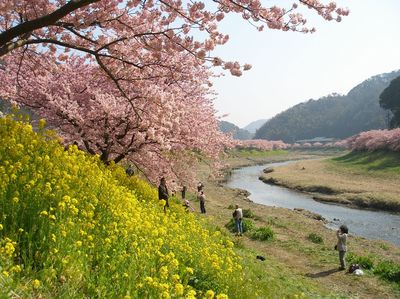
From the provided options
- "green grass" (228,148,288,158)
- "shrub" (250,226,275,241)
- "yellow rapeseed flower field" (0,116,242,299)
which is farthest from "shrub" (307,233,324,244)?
"green grass" (228,148,288,158)

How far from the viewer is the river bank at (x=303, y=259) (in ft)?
42.7

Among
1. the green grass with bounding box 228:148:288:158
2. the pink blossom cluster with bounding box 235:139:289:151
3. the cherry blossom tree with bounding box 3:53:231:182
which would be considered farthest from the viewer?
the pink blossom cluster with bounding box 235:139:289:151

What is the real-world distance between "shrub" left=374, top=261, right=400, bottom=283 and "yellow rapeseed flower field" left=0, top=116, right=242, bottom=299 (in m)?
10.4

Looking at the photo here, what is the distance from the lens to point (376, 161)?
63656 mm

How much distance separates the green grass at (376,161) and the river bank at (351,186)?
98 cm

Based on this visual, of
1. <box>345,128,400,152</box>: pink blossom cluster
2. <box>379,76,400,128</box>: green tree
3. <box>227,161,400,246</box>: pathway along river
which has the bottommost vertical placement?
<box>227,161,400,246</box>: pathway along river

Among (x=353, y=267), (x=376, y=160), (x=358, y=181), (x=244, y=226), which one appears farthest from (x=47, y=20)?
(x=376, y=160)

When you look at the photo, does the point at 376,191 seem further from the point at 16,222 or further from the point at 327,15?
the point at 16,222

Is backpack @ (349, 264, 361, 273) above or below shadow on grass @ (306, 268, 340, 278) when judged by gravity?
above

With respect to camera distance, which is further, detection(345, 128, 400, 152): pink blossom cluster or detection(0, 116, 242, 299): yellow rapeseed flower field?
detection(345, 128, 400, 152): pink blossom cluster

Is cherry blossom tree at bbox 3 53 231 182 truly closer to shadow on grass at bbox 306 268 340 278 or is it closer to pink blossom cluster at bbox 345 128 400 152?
shadow on grass at bbox 306 268 340 278

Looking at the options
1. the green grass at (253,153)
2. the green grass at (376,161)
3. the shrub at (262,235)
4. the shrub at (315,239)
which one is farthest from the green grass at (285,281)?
the green grass at (253,153)

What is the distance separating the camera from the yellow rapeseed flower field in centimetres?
426

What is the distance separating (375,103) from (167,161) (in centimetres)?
19805
